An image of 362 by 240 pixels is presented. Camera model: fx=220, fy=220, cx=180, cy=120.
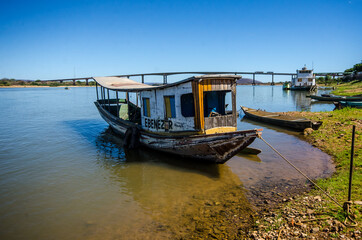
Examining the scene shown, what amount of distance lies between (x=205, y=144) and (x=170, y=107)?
8.00 ft

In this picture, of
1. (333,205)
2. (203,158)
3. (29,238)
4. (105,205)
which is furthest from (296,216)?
(29,238)

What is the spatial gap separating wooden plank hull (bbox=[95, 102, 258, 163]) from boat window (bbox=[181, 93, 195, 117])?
87cm

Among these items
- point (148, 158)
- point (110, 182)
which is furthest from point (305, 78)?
point (110, 182)

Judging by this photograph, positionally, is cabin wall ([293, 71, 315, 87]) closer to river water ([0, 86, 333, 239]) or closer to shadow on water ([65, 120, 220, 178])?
river water ([0, 86, 333, 239])

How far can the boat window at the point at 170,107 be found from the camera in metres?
9.86

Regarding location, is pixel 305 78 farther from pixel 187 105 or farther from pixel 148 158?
pixel 148 158

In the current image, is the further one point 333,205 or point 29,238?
point 29,238

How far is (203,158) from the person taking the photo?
953 cm

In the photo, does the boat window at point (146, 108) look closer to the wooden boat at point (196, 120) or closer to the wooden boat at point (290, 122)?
the wooden boat at point (196, 120)

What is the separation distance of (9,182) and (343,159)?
43.7ft

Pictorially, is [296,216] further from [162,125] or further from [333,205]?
[162,125]

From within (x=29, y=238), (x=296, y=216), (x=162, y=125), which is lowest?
(x=29, y=238)

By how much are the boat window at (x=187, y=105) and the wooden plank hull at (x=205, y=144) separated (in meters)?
0.87

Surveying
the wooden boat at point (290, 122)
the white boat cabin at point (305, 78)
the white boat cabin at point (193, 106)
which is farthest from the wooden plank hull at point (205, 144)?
the white boat cabin at point (305, 78)
